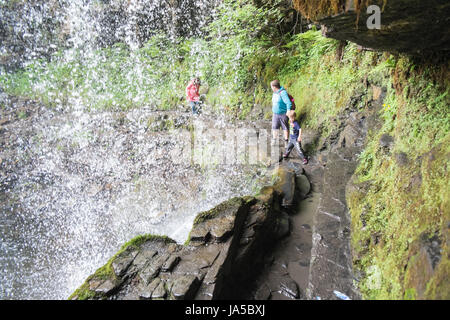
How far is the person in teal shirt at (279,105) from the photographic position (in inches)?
Answer: 267

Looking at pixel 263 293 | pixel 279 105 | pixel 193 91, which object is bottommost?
pixel 263 293

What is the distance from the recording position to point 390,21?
2.54 m

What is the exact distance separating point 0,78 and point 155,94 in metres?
13.1

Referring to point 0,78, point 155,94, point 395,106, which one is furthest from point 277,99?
point 0,78

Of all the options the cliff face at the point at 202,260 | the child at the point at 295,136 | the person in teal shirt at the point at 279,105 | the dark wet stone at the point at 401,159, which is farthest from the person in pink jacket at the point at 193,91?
the dark wet stone at the point at 401,159

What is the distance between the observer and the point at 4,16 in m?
16.4

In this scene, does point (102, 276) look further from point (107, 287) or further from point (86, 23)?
point (86, 23)

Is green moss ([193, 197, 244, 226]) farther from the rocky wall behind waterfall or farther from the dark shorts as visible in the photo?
the rocky wall behind waterfall

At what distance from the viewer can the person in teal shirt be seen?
6785 mm

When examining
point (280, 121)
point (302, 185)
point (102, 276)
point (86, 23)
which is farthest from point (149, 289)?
point (86, 23)

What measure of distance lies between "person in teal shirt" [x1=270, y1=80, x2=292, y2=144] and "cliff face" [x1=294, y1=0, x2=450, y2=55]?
3.48 m

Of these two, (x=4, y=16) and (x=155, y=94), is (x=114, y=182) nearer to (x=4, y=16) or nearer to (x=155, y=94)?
(x=155, y=94)

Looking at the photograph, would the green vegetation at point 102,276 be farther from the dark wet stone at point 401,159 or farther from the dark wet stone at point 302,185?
the dark wet stone at point 401,159

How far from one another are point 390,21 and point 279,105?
4541 mm
